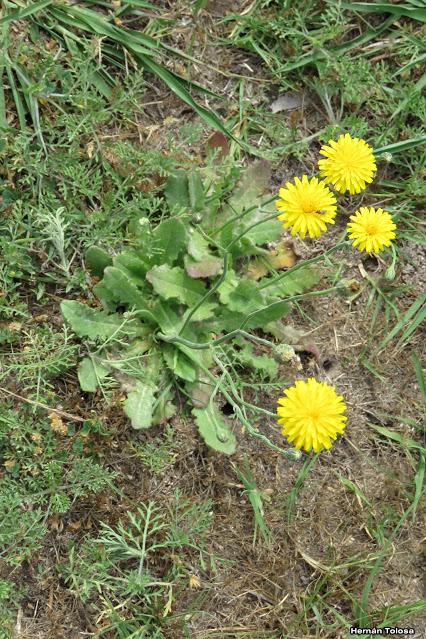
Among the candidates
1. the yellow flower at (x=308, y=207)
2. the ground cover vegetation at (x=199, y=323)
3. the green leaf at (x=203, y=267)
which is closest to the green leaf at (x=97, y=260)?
the ground cover vegetation at (x=199, y=323)

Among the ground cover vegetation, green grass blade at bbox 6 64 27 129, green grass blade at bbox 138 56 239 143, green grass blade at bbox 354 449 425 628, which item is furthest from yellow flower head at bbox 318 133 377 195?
green grass blade at bbox 354 449 425 628

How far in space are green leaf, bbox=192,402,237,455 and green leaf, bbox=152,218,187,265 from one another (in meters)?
0.63

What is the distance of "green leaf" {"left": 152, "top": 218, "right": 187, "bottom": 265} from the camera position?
114 inches

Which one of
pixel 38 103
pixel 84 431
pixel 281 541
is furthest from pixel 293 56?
pixel 281 541

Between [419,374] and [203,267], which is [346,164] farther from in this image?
[419,374]

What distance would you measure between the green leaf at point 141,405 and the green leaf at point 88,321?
0.25m

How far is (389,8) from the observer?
3449 millimetres

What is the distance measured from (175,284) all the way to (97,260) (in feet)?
1.07

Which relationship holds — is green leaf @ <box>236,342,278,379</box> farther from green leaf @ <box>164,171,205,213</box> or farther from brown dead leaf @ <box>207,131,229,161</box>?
brown dead leaf @ <box>207,131,229,161</box>

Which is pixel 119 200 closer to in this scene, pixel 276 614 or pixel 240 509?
pixel 240 509

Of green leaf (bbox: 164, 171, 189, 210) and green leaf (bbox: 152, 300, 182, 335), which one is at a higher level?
green leaf (bbox: 164, 171, 189, 210)

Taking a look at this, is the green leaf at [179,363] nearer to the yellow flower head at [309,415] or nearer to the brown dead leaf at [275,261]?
the brown dead leaf at [275,261]

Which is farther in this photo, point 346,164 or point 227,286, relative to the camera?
point 227,286

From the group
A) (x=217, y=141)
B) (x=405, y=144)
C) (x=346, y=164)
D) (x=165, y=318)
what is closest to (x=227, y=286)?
(x=165, y=318)
